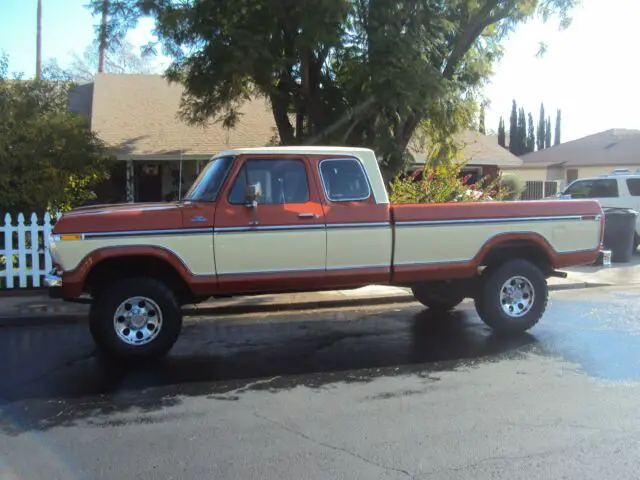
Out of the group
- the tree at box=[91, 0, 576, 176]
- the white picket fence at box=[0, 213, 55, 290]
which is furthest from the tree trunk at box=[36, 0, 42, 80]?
the white picket fence at box=[0, 213, 55, 290]

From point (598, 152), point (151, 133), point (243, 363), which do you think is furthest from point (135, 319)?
point (598, 152)

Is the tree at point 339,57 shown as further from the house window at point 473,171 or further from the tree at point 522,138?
the tree at point 522,138

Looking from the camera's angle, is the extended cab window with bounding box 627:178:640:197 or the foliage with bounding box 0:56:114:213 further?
the extended cab window with bounding box 627:178:640:197

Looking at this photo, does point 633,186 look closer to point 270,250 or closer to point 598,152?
point 270,250

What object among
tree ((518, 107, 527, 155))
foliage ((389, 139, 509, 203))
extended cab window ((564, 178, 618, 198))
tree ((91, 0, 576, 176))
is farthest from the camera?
tree ((518, 107, 527, 155))

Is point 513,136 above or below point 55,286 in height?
above

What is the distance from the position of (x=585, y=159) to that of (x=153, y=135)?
104 feet

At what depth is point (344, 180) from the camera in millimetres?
7082

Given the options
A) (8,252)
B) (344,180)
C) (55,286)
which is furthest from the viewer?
(8,252)

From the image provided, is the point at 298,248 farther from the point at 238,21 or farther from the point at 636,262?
the point at 636,262

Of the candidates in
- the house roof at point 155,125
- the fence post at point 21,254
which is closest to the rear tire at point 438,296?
the fence post at point 21,254

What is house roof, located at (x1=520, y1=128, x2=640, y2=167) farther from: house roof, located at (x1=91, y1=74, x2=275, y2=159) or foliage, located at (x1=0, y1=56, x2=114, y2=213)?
foliage, located at (x1=0, y1=56, x2=114, y2=213)

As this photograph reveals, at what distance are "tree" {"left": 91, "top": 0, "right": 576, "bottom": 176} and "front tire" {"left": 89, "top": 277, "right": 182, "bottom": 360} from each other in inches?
184

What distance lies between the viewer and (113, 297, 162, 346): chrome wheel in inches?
252
